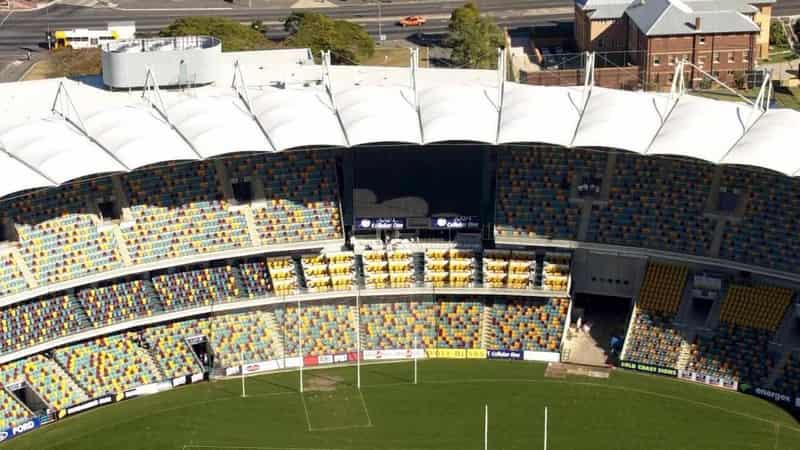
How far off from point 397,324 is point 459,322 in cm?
373

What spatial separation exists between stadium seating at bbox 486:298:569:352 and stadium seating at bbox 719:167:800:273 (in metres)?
10.4

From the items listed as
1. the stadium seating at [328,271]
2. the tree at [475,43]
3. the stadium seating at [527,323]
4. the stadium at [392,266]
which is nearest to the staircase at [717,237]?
the stadium at [392,266]

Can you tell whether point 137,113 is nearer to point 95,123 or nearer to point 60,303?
point 95,123

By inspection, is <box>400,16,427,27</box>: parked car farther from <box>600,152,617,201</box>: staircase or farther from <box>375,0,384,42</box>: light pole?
<box>600,152,617,201</box>: staircase

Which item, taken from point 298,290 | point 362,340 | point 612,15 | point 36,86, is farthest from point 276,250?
point 612,15

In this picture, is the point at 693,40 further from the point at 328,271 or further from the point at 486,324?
the point at 328,271

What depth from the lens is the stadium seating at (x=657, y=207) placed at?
7238 centimetres

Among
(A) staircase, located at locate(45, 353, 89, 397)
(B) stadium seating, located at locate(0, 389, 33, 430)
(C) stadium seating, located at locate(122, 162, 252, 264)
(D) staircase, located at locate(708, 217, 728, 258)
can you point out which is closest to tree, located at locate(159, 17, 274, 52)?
(C) stadium seating, located at locate(122, 162, 252, 264)

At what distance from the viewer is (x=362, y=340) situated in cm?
7406

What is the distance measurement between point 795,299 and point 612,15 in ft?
203

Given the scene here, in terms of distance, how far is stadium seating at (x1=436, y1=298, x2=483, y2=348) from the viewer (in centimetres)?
7431

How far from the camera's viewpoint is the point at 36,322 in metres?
68.9

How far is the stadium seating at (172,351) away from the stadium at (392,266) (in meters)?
0.14

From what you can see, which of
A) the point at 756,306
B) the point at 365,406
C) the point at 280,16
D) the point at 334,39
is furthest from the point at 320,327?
the point at 280,16
